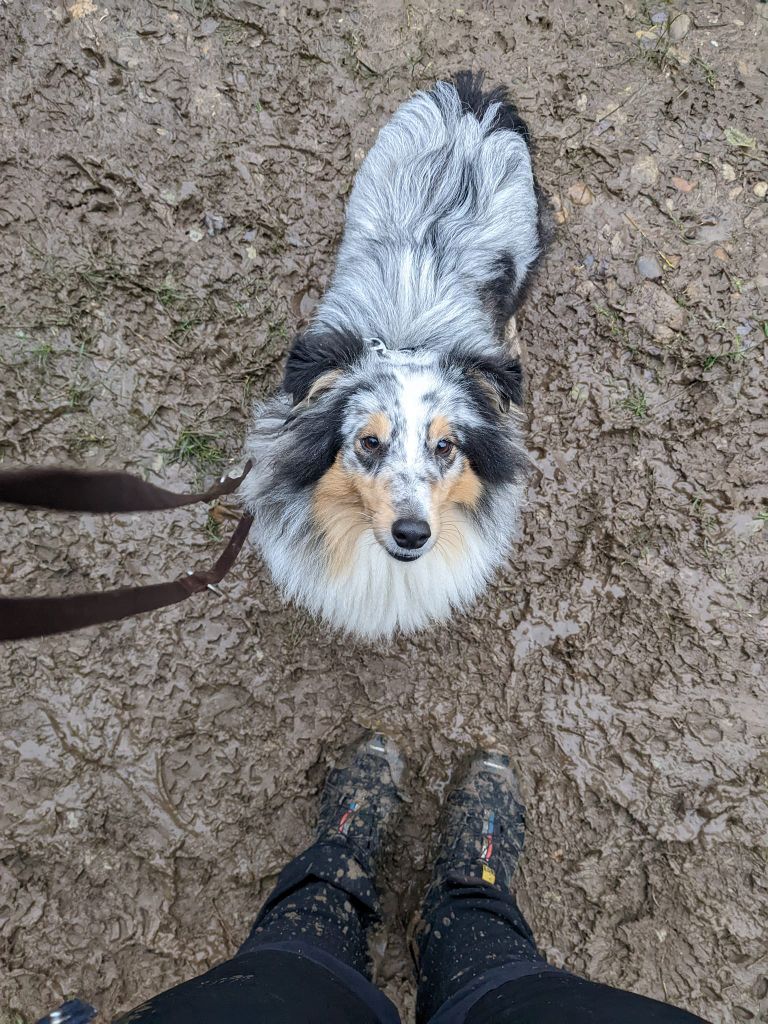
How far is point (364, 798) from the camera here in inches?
96.5

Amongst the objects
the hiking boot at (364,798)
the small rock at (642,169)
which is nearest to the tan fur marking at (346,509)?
the hiking boot at (364,798)

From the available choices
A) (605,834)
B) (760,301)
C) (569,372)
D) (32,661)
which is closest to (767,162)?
(760,301)

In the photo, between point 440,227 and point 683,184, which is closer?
point 440,227

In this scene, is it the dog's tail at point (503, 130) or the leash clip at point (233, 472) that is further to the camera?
the leash clip at point (233, 472)

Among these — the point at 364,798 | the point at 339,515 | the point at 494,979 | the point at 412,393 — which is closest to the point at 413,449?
the point at 412,393

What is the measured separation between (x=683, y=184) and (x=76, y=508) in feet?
10.3

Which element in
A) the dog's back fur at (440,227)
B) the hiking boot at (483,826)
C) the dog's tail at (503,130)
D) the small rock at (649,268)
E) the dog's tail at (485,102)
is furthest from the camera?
the small rock at (649,268)

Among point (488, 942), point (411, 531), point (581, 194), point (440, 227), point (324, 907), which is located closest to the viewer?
point (411, 531)

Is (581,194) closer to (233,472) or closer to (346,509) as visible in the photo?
(346,509)

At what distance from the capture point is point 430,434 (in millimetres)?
2008

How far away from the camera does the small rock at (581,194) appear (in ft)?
9.64

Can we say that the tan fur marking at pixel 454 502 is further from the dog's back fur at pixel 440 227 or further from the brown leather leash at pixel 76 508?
the brown leather leash at pixel 76 508

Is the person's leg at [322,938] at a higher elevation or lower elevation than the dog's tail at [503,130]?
lower

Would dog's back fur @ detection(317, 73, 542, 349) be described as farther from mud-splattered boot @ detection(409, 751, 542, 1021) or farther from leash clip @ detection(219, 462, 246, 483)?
mud-splattered boot @ detection(409, 751, 542, 1021)
